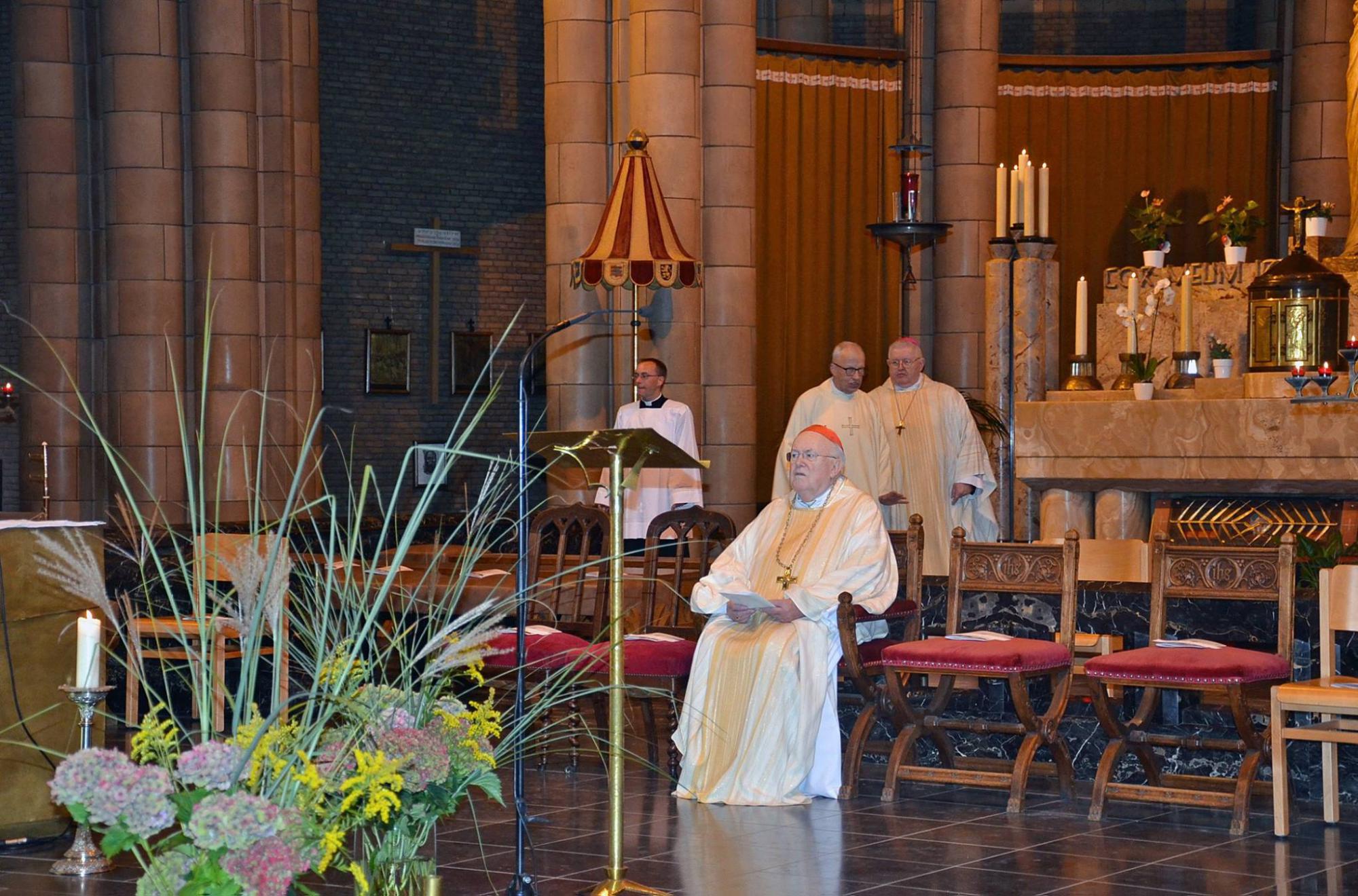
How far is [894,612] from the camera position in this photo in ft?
22.2

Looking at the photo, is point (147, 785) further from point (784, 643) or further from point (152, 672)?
point (152, 672)

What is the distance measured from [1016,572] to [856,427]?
2258 millimetres

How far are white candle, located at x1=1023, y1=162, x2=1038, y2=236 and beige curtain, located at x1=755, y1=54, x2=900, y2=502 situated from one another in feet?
7.80

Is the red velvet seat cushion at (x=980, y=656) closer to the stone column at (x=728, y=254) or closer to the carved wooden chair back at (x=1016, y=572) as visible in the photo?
the carved wooden chair back at (x=1016, y=572)

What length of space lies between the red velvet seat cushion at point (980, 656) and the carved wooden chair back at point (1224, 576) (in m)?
0.39

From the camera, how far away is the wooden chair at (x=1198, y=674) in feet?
19.3

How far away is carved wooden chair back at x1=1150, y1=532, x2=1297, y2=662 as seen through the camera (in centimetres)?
615

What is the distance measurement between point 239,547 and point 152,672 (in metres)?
6.27

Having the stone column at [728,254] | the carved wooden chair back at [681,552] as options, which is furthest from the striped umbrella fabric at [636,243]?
the carved wooden chair back at [681,552]

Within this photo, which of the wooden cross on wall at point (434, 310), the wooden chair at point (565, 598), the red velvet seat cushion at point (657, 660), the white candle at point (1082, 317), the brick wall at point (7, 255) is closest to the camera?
the red velvet seat cushion at point (657, 660)

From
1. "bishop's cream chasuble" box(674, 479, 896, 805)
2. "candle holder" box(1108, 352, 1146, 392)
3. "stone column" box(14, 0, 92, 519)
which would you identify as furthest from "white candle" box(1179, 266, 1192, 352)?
"stone column" box(14, 0, 92, 519)

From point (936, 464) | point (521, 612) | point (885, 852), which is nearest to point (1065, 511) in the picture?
point (936, 464)

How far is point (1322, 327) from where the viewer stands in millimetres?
8914

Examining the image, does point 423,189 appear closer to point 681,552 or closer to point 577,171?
point 577,171
